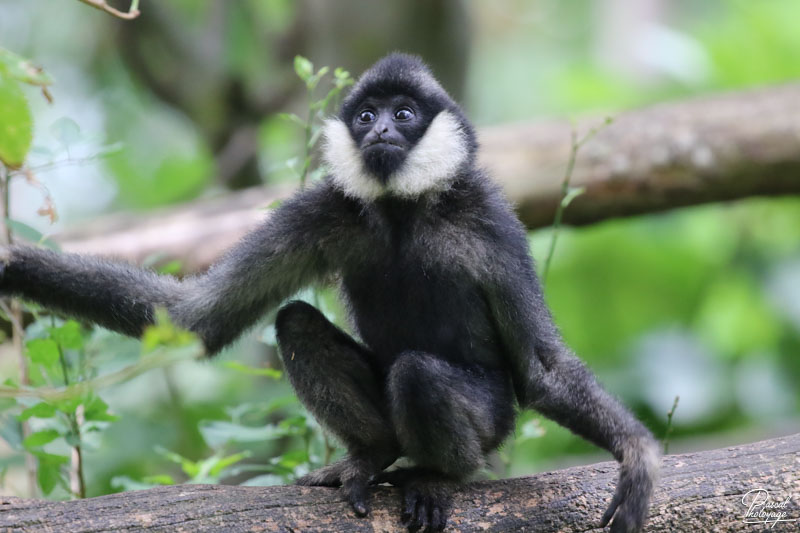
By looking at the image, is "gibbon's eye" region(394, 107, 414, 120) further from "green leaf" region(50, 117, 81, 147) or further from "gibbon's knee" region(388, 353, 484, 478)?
"green leaf" region(50, 117, 81, 147)

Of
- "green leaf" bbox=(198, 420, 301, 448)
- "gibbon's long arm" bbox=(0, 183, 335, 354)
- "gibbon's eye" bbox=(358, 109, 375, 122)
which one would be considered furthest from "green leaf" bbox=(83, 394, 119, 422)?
"gibbon's eye" bbox=(358, 109, 375, 122)

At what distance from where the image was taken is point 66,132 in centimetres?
467

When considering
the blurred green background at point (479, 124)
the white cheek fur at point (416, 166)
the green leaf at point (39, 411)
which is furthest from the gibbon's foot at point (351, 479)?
the blurred green background at point (479, 124)

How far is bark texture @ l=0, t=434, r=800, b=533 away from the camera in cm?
385

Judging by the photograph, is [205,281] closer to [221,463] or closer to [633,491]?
[221,463]

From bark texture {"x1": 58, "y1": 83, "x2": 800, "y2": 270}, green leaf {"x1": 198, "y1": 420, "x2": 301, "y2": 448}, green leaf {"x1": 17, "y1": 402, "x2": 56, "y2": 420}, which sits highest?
bark texture {"x1": 58, "y1": 83, "x2": 800, "y2": 270}

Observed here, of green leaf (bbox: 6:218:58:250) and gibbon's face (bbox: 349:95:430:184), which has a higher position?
gibbon's face (bbox: 349:95:430:184)

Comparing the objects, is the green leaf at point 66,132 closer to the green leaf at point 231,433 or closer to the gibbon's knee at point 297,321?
the gibbon's knee at point 297,321

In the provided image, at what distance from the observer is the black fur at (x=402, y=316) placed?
14.3ft

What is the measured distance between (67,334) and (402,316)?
1739 mm

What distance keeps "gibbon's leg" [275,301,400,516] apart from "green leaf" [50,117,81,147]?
4.68 feet

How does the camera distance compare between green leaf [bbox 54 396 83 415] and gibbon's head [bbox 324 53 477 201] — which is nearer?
green leaf [bbox 54 396 83 415]

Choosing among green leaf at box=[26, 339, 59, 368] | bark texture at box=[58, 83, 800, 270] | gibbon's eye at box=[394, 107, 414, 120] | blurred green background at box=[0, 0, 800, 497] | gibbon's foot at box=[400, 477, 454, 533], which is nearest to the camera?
gibbon's foot at box=[400, 477, 454, 533]

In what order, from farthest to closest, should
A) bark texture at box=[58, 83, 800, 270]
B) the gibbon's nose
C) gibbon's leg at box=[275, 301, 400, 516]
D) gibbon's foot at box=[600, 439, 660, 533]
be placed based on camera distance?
bark texture at box=[58, 83, 800, 270] → the gibbon's nose → gibbon's leg at box=[275, 301, 400, 516] → gibbon's foot at box=[600, 439, 660, 533]
